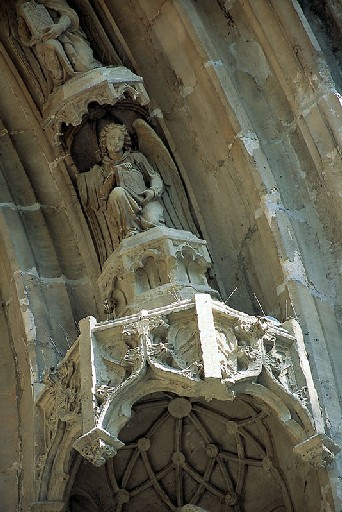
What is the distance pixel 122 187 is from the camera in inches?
319

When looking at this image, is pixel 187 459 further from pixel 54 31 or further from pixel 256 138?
pixel 54 31

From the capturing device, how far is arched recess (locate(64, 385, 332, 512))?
7629 mm

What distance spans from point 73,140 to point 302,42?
1447 mm

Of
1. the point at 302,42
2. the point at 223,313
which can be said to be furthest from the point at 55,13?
the point at 223,313

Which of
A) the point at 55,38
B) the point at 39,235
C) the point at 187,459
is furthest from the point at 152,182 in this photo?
the point at 187,459

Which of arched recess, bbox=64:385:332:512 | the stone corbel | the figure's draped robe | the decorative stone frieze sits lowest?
arched recess, bbox=64:385:332:512

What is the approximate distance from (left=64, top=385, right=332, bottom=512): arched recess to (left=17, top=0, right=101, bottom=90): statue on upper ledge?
2046 mm

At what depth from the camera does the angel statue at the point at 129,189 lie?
26.4 feet

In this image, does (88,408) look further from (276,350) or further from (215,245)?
(215,245)

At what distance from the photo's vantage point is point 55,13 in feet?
28.5

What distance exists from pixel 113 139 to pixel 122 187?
359 mm

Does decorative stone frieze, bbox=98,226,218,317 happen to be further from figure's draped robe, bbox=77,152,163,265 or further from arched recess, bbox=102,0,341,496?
arched recess, bbox=102,0,341,496

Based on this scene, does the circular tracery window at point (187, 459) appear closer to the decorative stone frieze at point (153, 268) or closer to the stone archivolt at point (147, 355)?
the stone archivolt at point (147, 355)

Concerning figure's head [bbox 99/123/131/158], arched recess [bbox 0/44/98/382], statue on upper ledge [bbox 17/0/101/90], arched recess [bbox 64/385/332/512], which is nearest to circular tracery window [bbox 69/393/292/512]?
arched recess [bbox 64/385/332/512]
